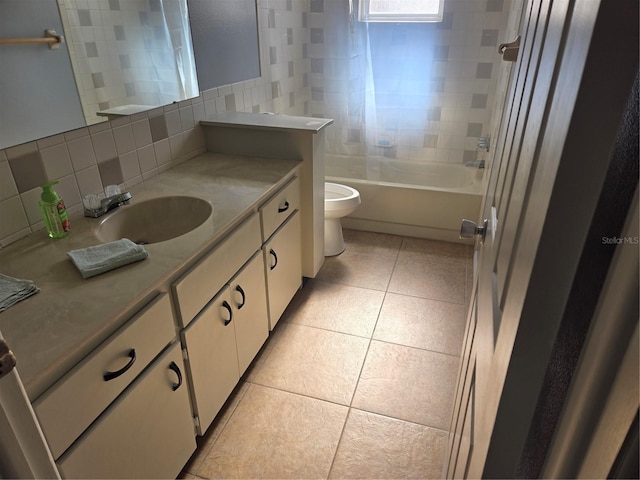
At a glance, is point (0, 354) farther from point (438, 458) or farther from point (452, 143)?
point (452, 143)

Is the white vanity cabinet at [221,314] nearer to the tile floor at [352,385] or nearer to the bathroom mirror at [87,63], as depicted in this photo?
the tile floor at [352,385]

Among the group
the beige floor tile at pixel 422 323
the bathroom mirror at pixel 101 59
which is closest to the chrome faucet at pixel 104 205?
the bathroom mirror at pixel 101 59

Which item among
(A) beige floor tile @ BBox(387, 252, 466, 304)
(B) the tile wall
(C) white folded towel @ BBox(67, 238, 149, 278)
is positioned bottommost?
(A) beige floor tile @ BBox(387, 252, 466, 304)

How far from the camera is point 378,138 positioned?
3.48 metres

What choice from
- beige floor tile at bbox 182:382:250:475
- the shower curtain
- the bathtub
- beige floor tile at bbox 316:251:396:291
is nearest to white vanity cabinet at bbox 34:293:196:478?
beige floor tile at bbox 182:382:250:475

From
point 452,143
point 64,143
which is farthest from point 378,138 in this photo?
point 64,143

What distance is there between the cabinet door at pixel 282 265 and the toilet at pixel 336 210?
0.49 meters

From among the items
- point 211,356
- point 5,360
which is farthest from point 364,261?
point 5,360

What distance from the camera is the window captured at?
306cm

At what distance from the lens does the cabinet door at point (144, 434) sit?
3.34ft

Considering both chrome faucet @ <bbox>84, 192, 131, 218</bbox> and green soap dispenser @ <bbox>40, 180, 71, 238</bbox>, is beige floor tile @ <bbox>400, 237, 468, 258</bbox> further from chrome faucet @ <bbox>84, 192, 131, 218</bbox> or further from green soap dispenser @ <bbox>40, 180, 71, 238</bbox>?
green soap dispenser @ <bbox>40, 180, 71, 238</bbox>

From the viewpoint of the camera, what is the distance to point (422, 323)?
7.55ft

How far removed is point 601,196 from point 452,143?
3.30 m

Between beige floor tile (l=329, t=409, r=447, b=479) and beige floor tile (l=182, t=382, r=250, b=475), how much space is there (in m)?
0.48
